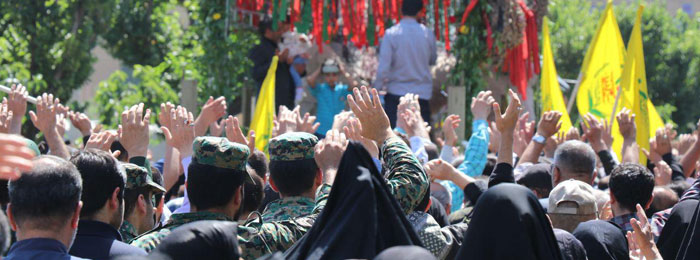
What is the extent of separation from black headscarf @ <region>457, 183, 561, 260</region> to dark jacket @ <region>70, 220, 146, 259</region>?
51.0 inches

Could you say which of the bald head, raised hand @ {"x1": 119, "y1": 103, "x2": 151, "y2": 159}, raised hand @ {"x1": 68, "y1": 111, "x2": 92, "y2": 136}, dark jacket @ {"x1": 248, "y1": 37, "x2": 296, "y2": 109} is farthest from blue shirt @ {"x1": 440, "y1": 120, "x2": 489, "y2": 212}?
dark jacket @ {"x1": 248, "y1": 37, "x2": 296, "y2": 109}

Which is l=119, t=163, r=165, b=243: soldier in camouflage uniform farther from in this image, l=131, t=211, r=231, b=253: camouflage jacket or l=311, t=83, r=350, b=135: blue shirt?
l=311, t=83, r=350, b=135: blue shirt

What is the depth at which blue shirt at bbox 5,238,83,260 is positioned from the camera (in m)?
3.39

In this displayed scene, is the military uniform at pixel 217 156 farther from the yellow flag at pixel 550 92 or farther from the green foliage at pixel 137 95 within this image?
the green foliage at pixel 137 95

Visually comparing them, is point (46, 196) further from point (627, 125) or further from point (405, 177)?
point (627, 125)

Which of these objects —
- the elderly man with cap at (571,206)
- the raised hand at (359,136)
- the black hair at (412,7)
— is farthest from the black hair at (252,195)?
the black hair at (412,7)

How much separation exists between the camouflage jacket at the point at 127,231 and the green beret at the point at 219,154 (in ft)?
1.83

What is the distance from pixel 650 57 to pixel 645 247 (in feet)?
82.4

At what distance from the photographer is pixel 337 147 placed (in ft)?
15.3

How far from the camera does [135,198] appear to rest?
464 centimetres

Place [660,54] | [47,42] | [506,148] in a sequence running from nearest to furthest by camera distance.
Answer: [506,148] → [47,42] → [660,54]

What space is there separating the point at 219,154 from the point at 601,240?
186 cm

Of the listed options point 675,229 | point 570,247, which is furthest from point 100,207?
point 675,229

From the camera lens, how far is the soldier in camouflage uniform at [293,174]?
182 inches
